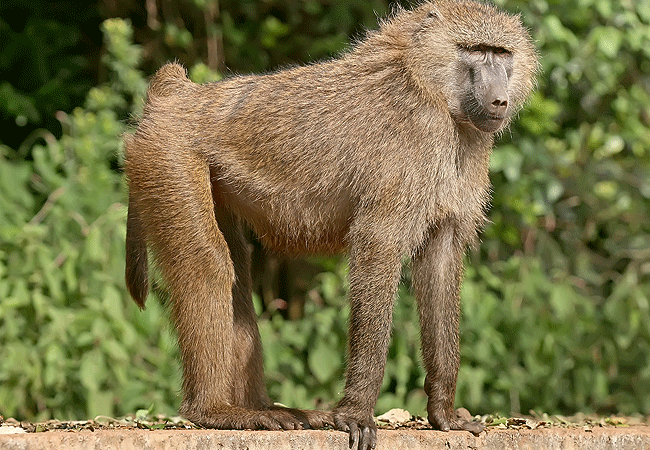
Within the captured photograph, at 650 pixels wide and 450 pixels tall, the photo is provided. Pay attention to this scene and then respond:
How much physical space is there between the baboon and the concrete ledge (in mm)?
167

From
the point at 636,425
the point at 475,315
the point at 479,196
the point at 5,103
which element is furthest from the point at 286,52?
the point at 636,425

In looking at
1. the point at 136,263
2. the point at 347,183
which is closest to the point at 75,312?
the point at 136,263

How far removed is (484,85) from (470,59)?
0.61ft

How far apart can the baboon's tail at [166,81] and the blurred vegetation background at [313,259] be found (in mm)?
925

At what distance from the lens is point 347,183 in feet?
15.9

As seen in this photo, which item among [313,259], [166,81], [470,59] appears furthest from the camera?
[313,259]

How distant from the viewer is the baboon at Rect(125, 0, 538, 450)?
4.67 metres

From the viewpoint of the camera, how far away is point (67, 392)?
22.1 feet

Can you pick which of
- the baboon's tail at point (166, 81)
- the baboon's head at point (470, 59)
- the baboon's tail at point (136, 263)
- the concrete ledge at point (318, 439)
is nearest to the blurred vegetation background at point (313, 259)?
the baboon's tail at point (166, 81)

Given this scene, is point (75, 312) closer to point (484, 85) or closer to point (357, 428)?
point (357, 428)

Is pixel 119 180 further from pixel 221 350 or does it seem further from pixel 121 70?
pixel 221 350

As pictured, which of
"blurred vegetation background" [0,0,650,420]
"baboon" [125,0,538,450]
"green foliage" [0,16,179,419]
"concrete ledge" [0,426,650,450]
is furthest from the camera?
"blurred vegetation background" [0,0,650,420]

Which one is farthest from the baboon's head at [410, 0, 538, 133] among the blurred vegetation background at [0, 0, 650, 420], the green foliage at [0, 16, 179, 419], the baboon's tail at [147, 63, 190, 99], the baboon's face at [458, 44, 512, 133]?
the green foliage at [0, 16, 179, 419]

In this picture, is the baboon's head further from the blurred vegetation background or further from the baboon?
the blurred vegetation background
